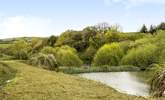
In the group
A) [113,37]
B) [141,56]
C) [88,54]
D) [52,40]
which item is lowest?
[88,54]

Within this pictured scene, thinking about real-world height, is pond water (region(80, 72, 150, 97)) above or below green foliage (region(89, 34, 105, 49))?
below

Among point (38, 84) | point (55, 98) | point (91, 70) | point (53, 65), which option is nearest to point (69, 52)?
point (91, 70)

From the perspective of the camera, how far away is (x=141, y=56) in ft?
166

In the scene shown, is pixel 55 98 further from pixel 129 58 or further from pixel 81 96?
pixel 129 58

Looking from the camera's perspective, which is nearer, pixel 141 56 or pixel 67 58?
pixel 141 56

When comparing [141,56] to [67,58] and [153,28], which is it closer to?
[67,58]

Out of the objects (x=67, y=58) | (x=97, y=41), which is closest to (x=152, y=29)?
(x=97, y=41)

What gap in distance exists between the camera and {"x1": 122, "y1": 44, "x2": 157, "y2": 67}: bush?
Answer: 4681 centimetres

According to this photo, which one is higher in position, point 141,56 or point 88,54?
point 141,56

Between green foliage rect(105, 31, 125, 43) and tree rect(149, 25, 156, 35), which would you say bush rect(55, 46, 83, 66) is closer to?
green foliage rect(105, 31, 125, 43)

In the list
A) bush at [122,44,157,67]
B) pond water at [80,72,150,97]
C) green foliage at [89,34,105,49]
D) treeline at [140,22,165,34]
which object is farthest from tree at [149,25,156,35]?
pond water at [80,72,150,97]

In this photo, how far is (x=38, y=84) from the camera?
52.5 ft

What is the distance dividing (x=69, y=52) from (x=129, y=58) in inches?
307

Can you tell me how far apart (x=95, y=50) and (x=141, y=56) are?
14.3m
